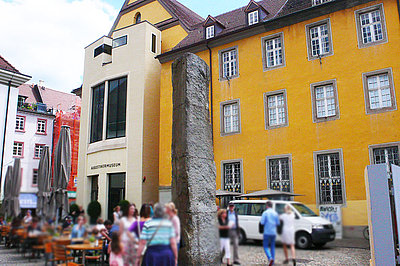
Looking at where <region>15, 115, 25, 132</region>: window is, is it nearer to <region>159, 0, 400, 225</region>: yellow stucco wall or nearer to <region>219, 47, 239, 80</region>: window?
<region>159, 0, 400, 225</region>: yellow stucco wall

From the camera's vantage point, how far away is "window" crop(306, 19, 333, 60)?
18312mm

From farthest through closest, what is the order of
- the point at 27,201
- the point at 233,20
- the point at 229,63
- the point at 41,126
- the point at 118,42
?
1. the point at 233,20
2. the point at 229,63
3. the point at 118,42
4. the point at 41,126
5. the point at 27,201

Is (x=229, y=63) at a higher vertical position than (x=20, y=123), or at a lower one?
higher

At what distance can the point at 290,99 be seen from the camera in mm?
19016

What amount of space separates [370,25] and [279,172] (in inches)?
334

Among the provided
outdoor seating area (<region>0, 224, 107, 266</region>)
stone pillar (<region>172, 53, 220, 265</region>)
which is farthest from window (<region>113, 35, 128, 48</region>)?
outdoor seating area (<region>0, 224, 107, 266</region>)

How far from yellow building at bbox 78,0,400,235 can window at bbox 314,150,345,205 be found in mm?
52

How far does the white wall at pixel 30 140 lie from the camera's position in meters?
1.45

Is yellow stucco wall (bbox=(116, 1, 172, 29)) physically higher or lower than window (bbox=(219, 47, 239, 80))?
higher

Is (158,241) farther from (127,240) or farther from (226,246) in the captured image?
(226,246)

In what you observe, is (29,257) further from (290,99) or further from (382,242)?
(290,99)

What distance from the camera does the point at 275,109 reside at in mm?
19859

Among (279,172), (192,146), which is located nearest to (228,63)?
(279,172)

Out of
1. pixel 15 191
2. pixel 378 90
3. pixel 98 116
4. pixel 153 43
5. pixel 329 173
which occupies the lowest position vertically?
pixel 15 191
